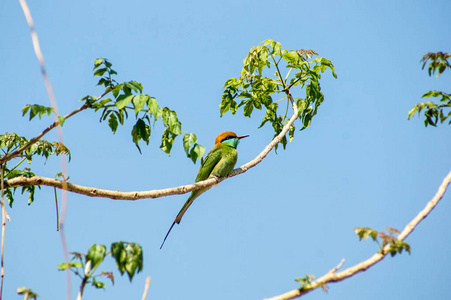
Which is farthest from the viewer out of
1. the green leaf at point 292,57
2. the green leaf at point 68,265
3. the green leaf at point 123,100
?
the green leaf at point 292,57

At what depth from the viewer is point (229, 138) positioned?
5875 mm

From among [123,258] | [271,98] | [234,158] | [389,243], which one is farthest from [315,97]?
[123,258]

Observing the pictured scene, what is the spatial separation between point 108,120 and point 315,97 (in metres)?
1.96

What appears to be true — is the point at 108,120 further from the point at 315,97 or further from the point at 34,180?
the point at 315,97

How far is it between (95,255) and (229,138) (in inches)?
155

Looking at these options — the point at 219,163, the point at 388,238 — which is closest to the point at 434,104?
the point at 388,238

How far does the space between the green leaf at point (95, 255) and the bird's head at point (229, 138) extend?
3.77 m

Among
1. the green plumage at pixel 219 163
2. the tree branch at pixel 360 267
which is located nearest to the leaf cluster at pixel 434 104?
the tree branch at pixel 360 267

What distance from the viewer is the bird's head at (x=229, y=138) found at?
5801 mm

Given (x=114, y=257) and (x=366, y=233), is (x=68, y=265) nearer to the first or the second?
(x=114, y=257)

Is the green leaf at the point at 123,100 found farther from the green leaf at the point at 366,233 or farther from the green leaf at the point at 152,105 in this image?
the green leaf at the point at 366,233

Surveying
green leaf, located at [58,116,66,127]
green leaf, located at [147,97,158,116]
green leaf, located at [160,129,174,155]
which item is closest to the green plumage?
green leaf, located at [160,129,174,155]

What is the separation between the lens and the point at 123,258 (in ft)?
6.78

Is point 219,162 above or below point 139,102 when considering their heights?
above
